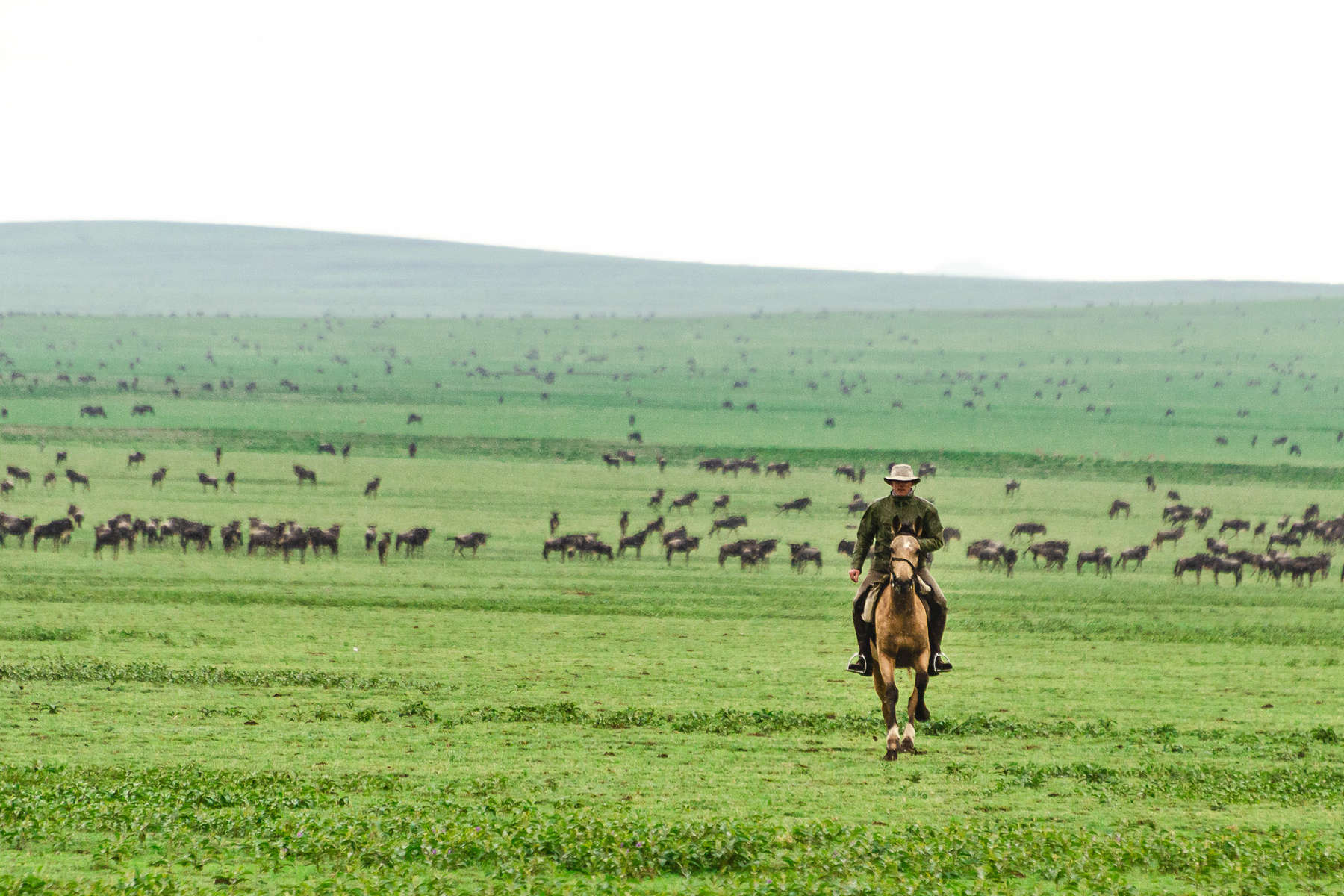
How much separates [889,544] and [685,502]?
34703 millimetres

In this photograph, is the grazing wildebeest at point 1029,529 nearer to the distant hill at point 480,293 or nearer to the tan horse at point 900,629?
the tan horse at point 900,629

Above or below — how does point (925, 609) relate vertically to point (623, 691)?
above

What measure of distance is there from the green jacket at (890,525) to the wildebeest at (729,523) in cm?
2936

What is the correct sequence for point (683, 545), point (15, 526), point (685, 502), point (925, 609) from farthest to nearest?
point (685, 502)
point (683, 545)
point (15, 526)
point (925, 609)

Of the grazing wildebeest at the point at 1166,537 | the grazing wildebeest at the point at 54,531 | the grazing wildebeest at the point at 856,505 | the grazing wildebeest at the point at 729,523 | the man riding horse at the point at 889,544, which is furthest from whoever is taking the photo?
the grazing wildebeest at the point at 856,505

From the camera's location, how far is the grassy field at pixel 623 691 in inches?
449

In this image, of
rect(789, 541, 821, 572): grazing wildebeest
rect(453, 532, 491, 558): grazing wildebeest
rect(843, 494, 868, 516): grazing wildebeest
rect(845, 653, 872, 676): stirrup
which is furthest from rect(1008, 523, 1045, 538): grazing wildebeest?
rect(845, 653, 872, 676): stirrup

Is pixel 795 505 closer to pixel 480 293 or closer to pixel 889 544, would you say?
pixel 889 544

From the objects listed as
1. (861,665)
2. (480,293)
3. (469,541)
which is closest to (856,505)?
(469,541)

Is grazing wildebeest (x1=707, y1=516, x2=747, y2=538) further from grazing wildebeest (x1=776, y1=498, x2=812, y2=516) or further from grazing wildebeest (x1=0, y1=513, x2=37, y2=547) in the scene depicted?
grazing wildebeest (x1=0, y1=513, x2=37, y2=547)

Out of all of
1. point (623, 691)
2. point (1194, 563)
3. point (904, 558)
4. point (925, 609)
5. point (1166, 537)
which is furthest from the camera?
point (1166, 537)

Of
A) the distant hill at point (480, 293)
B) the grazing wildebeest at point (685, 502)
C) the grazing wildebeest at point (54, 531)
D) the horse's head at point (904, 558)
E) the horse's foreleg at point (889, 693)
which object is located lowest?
the grazing wildebeest at point (54, 531)

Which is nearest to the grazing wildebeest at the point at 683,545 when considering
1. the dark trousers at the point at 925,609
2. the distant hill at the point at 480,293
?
the dark trousers at the point at 925,609

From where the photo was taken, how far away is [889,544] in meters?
13.7
